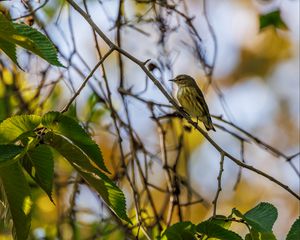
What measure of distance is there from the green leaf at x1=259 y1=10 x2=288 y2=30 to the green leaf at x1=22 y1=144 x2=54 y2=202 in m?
1.86

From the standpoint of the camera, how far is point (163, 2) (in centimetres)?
288

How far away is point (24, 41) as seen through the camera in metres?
1.43

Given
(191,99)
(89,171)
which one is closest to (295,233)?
(89,171)

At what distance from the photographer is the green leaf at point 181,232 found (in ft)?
5.30

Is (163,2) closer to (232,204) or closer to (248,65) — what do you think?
(232,204)

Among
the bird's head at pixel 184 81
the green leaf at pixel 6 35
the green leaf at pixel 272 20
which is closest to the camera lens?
the green leaf at pixel 6 35

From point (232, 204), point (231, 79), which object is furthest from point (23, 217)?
point (231, 79)

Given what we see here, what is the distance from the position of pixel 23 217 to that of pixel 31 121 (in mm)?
274

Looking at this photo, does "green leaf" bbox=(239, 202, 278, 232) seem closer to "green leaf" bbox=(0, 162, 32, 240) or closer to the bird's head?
"green leaf" bbox=(0, 162, 32, 240)

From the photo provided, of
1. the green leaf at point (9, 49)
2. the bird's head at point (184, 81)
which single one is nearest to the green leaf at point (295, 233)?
the green leaf at point (9, 49)

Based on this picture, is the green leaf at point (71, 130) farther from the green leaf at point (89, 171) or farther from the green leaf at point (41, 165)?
the green leaf at point (41, 165)

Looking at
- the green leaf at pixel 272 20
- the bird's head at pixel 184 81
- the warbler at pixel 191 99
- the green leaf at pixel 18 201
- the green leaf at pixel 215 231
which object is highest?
the green leaf at pixel 272 20

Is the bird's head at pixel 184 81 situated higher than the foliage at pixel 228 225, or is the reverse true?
the bird's head at pixel 184 81

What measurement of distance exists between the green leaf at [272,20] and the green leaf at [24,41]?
6.27 feet
